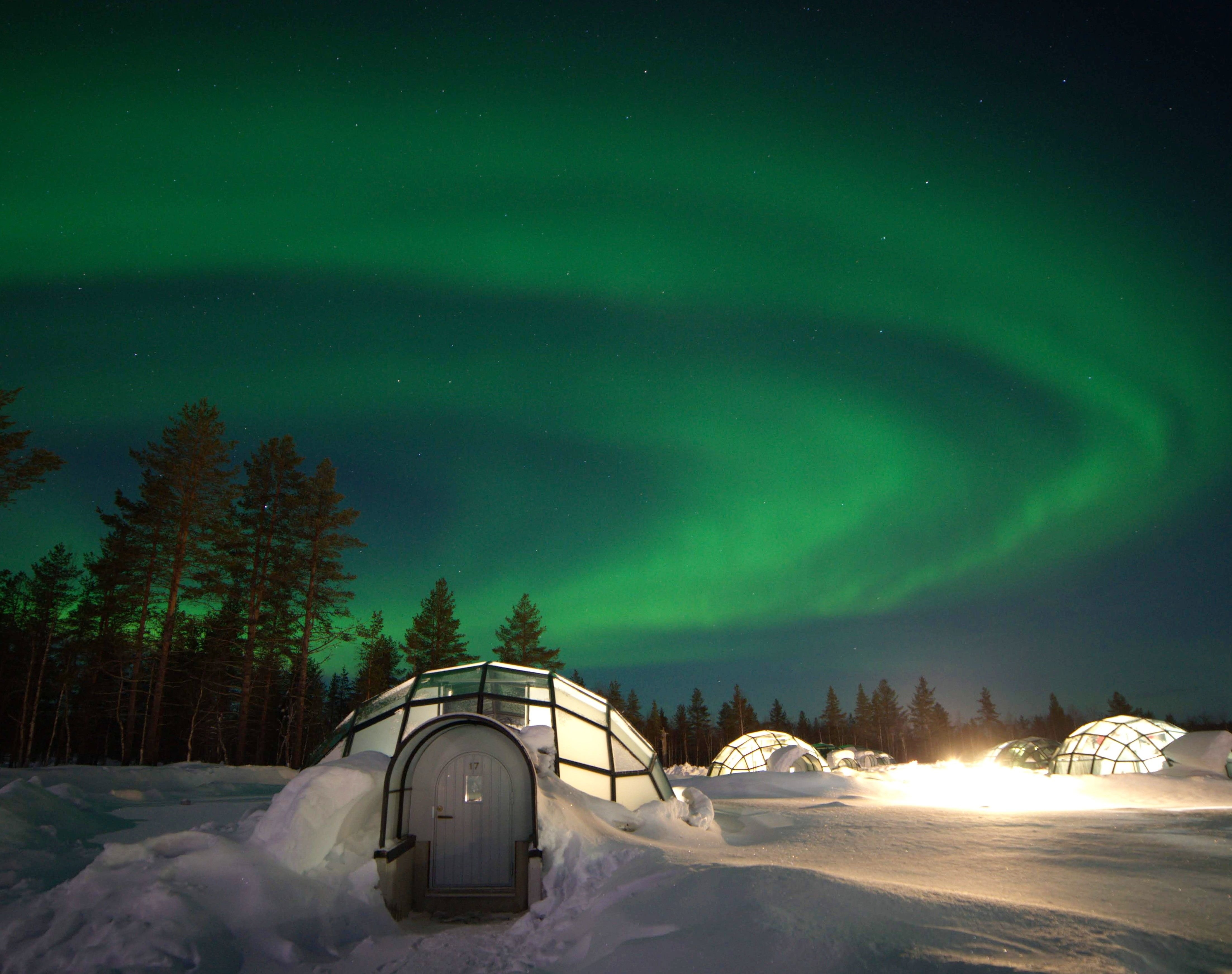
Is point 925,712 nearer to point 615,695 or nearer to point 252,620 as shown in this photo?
point 615,695

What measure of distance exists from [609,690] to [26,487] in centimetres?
7904

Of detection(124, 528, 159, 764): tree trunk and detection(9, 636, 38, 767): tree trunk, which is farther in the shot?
detection(9, 636, 38, 767): tree trunk

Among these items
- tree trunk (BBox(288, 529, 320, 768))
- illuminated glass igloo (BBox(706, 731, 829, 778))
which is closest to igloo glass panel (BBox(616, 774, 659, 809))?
tree trunk (BBox(288, 529, 320, 768))

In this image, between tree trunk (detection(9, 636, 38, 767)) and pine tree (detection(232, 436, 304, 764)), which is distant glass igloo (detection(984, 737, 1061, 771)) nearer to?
pine tree (detection(232, 436, 304, 764))

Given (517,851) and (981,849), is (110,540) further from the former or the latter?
(981,849)

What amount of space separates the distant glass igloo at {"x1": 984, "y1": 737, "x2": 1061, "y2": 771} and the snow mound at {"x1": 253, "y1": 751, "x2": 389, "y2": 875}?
42757 millimetres

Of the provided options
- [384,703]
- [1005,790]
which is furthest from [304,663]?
[1005,790]

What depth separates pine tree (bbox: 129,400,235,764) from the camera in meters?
23.4

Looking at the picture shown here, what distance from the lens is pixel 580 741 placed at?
1224cm

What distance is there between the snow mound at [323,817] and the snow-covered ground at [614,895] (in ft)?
0.08

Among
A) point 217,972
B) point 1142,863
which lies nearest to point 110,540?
point 217,972

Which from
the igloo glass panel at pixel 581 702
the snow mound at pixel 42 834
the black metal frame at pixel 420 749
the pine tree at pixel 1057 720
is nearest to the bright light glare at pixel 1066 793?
the igloo glass panel at pixel 581 702

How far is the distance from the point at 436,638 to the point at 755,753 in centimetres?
2084

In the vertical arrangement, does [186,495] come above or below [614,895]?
above
